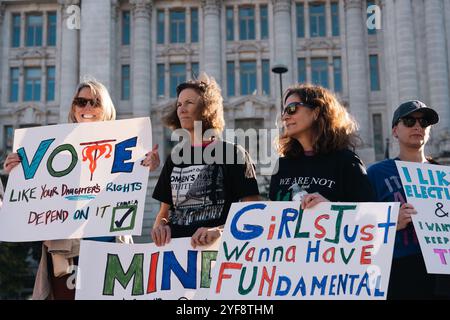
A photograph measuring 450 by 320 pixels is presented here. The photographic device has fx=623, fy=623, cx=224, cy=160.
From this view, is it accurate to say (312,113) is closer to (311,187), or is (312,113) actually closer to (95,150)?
(311,187)

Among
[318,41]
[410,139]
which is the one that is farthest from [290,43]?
[410,139]

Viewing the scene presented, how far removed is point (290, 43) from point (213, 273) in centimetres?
3082

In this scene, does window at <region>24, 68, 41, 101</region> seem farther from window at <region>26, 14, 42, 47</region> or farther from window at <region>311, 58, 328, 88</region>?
window at <region>311, 58, 328, 88</region>

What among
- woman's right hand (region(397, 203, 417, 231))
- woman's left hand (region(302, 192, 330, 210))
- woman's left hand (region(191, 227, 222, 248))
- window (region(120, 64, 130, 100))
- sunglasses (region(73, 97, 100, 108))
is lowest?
woman's left hand (region(191, 227, 222, 248))

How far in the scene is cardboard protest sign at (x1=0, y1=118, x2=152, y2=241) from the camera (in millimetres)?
5230

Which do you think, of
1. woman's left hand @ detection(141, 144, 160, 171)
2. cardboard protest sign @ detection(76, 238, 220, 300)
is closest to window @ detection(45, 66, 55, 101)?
woman's left hand @ detection(141, 144, 160, 171)

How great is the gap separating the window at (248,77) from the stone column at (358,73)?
5165 mm

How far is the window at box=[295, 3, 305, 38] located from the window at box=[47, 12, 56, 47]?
13.9 m

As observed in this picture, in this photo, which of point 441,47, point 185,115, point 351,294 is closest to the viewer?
point 351,294

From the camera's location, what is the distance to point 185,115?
5.38 m

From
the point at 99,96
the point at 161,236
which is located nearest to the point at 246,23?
the point at 99,96

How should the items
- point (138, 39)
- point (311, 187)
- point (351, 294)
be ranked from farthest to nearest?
point (138, 39) < point (311, 187) < point (351, 294)

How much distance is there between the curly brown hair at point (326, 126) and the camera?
508 centimetres

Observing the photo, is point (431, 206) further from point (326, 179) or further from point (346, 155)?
point (326, 179)
